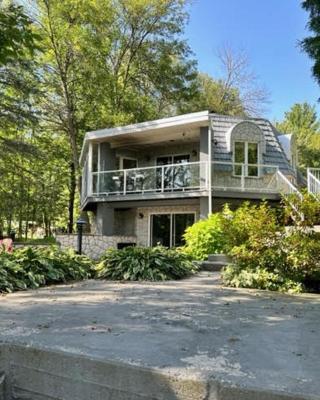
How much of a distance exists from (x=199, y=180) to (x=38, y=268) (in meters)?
9.12

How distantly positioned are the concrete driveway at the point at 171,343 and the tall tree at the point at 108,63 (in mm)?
19181

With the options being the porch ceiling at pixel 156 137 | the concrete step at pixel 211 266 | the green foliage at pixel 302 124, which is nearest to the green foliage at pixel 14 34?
the concrete step at pixel 211 266

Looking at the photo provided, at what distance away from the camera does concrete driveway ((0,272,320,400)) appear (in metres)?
3.31

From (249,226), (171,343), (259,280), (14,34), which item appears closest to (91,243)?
(249,226)

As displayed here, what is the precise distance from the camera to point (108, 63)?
29531 millimetres

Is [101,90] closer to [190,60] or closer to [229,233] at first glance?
[190,60]

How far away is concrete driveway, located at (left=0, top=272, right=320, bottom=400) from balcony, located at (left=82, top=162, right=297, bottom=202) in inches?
398

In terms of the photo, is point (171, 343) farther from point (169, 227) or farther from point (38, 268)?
point (169, 227)

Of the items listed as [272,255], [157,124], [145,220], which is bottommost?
[272,255]

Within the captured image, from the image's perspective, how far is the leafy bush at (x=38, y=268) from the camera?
8527 mm

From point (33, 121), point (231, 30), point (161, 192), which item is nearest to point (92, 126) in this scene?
point (33, 121)

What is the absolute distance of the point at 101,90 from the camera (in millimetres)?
26594

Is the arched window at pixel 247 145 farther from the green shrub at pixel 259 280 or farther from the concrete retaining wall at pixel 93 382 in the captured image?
the concrete retaining wall at pixel 93 382

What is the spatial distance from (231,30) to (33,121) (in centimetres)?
1939
